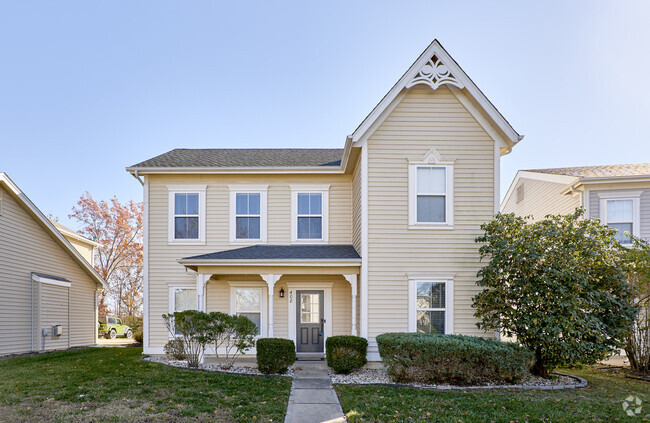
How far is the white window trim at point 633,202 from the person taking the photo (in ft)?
50.0

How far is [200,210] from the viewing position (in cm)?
1412

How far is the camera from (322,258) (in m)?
12.1

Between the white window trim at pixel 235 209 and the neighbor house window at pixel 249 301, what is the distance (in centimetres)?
131

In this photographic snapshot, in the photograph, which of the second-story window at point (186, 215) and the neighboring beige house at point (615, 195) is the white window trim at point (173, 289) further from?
the neighboring beige house at point (615, 195)

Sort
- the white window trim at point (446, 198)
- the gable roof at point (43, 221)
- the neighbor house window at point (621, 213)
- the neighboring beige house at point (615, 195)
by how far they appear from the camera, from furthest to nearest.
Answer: the neighbor house window at point (621, 213), the neighboring beige house at point (615, 195), the gable roof at point (43, 221), the white window trim at point (446, 198)

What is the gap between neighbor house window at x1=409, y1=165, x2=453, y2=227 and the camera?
1178cm

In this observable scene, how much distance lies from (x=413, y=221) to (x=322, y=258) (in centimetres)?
254

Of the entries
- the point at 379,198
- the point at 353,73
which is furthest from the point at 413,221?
the point at 353,73

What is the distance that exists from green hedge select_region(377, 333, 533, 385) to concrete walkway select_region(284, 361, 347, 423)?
1608mm

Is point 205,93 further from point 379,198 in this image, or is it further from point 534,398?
point 534,398

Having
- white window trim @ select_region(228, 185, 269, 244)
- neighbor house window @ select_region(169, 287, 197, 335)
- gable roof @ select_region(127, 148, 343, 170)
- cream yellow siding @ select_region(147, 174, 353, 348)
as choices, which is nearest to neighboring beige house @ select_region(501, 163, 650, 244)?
cream yellow siding @ select_region(147, 174, 353, 348)

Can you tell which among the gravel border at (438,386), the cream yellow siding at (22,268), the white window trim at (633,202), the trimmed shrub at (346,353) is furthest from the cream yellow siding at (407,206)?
the cream yellow siding at (22,268)

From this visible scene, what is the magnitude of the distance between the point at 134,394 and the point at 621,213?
50.8ft

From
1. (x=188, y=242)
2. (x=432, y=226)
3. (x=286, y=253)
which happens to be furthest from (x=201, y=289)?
(x=432, y=226)
